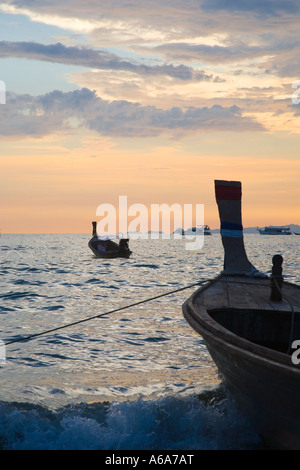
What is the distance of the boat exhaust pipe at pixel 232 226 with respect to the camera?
13.0 metres

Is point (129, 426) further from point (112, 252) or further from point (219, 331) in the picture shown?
point (112, 252)

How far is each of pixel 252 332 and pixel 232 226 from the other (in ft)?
17.5

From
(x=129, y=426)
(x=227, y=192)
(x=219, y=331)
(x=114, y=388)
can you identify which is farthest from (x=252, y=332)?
(x=227, y=192)

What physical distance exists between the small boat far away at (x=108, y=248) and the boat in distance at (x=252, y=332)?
39.1m

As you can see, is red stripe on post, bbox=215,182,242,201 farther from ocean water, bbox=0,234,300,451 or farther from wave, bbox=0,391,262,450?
wave, bbox=0,391,262,450

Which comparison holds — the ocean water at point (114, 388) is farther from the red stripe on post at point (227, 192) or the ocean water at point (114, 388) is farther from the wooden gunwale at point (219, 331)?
the red stripe on post at point (227, 192)

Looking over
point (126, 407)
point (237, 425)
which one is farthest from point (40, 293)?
point (237, 425)

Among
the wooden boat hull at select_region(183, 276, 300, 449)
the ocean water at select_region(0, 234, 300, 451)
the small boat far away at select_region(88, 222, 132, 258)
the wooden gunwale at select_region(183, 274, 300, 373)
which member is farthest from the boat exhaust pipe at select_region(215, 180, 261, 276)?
the small boat far away at select_region(88, 222, 132, 258)

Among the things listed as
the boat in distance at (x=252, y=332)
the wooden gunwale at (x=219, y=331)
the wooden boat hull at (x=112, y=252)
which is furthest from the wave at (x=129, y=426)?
the wooden boat hull at (x=112, y=252)

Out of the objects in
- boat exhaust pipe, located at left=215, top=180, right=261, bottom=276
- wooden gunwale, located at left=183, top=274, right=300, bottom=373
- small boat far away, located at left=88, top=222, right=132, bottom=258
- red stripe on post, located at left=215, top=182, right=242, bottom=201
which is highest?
red stripe on post, located at left=215, top=182, right=242, bottom=201

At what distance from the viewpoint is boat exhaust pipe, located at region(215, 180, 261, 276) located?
13000 mm

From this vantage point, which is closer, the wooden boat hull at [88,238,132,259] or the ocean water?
the ocean water

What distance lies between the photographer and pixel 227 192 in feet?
43.2
